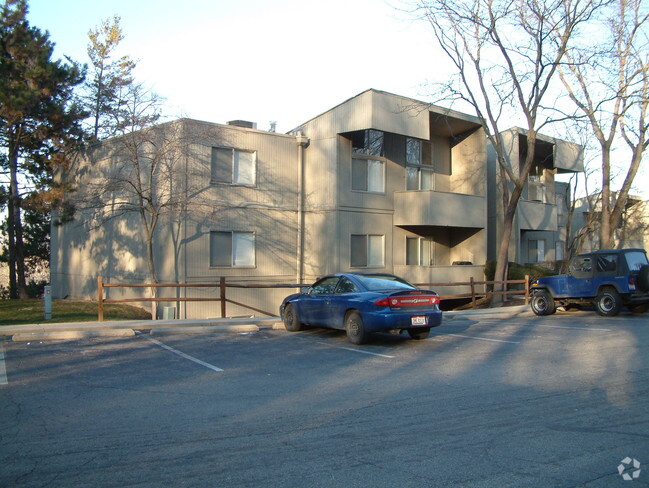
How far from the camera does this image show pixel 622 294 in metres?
17.9

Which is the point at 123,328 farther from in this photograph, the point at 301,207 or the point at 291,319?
the point at 301,207

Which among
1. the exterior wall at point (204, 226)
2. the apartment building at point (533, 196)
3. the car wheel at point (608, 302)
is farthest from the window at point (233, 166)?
the car wheel at point (608, 302)

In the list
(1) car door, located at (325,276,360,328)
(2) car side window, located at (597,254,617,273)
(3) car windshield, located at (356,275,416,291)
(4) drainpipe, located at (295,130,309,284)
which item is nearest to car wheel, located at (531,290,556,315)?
(2) car side window, located at (597,254,617,273)

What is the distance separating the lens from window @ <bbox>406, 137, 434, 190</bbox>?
25.9 metres

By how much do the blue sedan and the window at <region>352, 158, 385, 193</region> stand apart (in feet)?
34.7

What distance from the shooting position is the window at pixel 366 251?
2373 centimetres

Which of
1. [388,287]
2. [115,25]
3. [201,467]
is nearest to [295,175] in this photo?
[388,287]

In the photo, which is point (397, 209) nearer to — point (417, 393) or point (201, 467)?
point (417, 393)

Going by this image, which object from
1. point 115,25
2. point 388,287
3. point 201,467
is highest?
point 115,25

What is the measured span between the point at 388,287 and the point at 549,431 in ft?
21.4

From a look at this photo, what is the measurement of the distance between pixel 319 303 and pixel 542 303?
981cm

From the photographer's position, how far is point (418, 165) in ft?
85.9

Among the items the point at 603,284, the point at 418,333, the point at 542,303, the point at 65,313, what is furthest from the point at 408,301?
the point at 65,313

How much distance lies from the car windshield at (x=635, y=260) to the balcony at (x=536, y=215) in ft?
35.7
